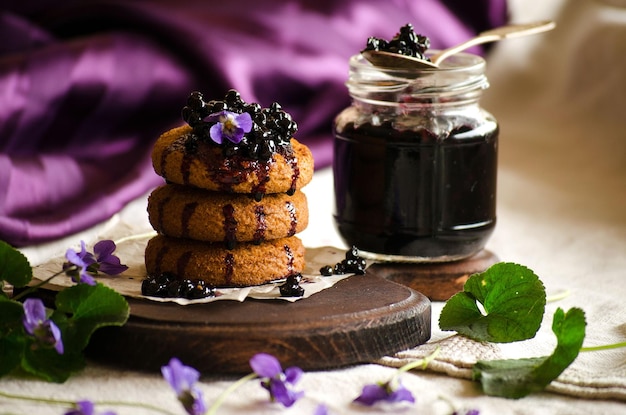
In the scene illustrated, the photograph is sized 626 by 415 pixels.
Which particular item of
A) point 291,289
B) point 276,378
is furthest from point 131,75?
point 276,378

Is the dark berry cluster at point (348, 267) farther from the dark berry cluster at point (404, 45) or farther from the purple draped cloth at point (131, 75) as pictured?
the purple draped cloth at point (131, 75)

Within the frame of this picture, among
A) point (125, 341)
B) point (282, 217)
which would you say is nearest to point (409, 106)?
point (282, 217)

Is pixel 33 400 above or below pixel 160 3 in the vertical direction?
below

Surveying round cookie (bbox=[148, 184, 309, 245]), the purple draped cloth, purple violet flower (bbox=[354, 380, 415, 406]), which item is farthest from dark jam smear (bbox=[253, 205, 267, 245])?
the purple draped cloth

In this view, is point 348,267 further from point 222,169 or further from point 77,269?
point 77,269

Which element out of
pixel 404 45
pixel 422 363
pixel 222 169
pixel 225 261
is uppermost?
pixel 404 45

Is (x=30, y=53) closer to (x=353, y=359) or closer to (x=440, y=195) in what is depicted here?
(x=440, y=195)

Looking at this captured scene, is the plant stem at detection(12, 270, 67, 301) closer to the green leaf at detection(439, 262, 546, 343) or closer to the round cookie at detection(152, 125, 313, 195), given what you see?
the round cookie at detection(152, 125, 313, 195)
